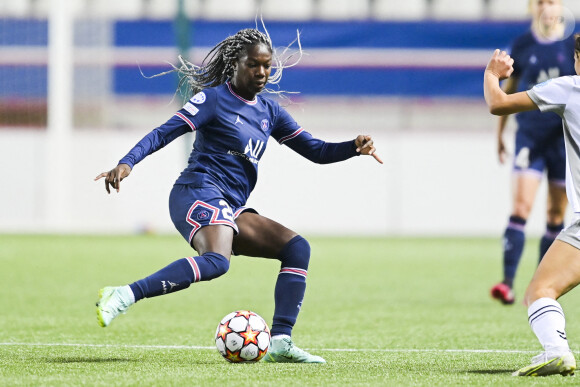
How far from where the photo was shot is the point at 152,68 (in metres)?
21.0

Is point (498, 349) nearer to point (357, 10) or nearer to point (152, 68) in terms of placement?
point (152, 68)

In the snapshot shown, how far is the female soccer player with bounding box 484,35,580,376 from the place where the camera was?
4.52 meters

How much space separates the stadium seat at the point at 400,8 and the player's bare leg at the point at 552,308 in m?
18.8

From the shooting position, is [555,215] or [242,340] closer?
[242,340]

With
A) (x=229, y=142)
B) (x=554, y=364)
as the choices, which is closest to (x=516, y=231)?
(x=229, y=142)

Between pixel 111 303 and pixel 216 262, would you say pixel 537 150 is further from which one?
pixel 111 303

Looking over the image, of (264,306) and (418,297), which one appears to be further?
(418,297)

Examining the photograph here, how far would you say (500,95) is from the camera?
186 inches

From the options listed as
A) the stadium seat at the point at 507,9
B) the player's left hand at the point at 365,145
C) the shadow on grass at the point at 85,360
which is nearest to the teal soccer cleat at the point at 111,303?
the shadow on grass at the point at 85,360

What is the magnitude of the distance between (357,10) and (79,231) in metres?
8.34

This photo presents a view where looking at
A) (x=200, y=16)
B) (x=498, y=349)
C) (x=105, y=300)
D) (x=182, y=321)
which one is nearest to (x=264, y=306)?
(x=182, y=321)

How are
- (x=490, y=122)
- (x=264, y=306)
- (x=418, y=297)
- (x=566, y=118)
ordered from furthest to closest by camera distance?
(x=490, y=122), (x=418, y=297), (x=264, y=306), (x=566, y=118)

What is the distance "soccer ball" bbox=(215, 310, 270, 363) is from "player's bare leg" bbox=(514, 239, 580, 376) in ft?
4.18

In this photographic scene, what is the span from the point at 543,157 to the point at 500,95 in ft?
12.7
